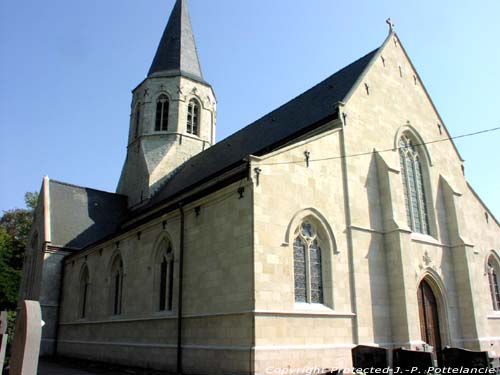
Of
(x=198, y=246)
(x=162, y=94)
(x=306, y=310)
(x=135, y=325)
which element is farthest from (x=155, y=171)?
(x=306, y=310)

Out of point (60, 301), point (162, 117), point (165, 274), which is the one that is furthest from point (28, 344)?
point (162, 117)

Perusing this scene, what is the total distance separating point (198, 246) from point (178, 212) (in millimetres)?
1814

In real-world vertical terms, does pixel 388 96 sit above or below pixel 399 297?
above

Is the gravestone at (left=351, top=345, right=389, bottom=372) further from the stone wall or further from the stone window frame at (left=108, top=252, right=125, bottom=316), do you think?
the stone window frame at (left=108, top=252, right=125, bottom=316)

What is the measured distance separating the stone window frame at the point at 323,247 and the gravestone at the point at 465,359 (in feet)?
11.1

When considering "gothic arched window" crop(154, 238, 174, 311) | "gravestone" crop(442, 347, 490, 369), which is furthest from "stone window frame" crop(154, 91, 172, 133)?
"gravestone" crop(442, 347, 490, 369)

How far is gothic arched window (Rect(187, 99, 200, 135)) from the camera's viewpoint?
30.8 metres

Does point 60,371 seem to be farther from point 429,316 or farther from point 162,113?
point 162,113

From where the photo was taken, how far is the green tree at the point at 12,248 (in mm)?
34625

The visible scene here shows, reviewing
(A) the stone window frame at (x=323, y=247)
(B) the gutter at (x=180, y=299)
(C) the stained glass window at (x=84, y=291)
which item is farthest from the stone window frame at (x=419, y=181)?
(C) the stained glass window at (x=84, y=291)

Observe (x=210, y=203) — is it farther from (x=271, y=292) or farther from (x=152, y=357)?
(x=152, y=357)

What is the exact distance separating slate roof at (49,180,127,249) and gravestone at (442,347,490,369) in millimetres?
19897

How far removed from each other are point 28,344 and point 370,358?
879 centimetres

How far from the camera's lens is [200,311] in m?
13.4
